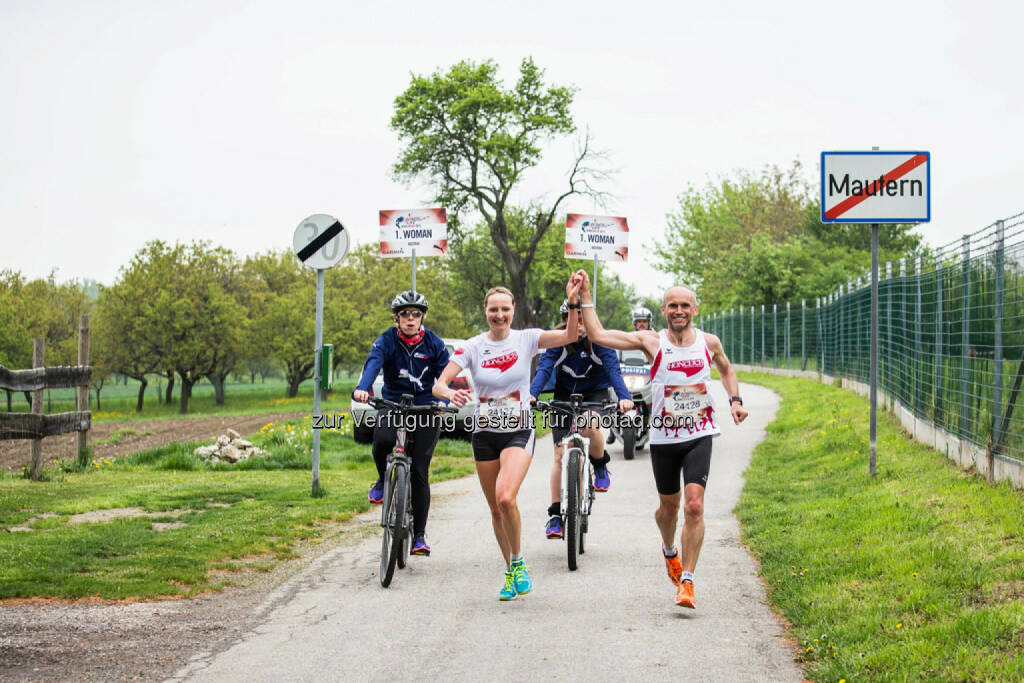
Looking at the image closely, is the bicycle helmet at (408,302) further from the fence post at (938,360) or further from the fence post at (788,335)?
the fence post at (788,335)

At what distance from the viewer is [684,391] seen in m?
6.50

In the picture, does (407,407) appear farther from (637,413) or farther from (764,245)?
(764,245)

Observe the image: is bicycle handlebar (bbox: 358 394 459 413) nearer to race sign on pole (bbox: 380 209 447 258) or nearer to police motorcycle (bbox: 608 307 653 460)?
police motorcycle (bbox: 608 307 653 460)

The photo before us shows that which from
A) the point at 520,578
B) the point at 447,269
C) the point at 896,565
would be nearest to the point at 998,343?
the point at 896,565

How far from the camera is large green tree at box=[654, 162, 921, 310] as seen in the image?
162 feet

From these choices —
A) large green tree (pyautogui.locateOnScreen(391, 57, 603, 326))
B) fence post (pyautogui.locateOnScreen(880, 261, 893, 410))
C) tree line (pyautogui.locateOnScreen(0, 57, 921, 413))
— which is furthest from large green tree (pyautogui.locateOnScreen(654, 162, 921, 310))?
fence post (pyautogui.locateOnScreen(880, 261, 893, 410))

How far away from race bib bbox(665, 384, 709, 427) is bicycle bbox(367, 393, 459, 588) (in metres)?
1.85

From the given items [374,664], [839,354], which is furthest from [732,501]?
[839,354]

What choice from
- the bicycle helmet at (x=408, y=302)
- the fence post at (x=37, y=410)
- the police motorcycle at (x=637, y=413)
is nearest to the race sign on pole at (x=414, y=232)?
the police motorcycle at (x=637, y=413)

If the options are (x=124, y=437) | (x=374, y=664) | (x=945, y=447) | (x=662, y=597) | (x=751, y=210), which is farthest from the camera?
(x=751, y=210)

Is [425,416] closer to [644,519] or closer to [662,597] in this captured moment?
[662,597]

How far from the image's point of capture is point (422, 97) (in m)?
35.4

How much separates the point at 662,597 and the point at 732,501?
14.9 ft

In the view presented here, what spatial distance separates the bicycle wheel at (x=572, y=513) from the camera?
24.8 feet
